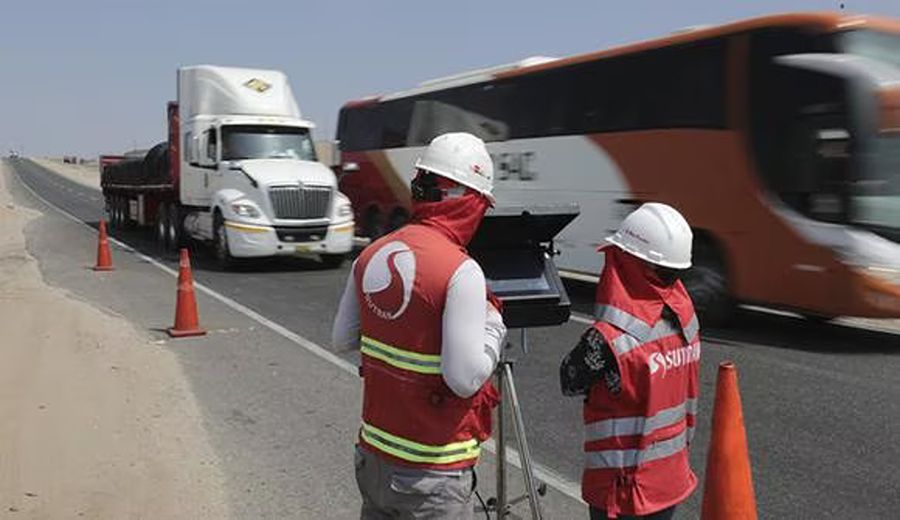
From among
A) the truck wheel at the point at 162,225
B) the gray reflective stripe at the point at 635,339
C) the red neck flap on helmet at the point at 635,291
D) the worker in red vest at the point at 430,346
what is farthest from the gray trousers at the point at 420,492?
the truck wheel at the point at 162,225

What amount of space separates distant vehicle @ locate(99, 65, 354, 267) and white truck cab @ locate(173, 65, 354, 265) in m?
0.02

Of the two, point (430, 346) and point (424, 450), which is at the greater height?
point (430, 346)

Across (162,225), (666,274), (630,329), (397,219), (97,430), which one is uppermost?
(666,274)

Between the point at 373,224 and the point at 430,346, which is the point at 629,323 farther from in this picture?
the point at 373,224

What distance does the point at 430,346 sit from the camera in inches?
96.6

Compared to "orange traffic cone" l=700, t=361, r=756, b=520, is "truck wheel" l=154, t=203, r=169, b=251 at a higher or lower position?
lower

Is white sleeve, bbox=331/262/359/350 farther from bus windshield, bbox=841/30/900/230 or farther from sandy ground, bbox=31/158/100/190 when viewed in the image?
sandy ground, bbox=31/158/100/190

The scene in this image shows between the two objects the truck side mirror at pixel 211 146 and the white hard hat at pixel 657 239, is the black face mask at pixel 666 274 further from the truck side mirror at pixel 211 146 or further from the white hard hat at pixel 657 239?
the truck side mirror at pixel 211 146

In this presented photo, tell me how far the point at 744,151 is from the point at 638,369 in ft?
26.0

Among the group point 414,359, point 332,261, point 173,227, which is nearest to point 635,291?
point 414,359

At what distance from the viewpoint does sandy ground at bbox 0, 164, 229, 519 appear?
4680 millimetres

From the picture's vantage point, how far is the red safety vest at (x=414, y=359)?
244 centimetres

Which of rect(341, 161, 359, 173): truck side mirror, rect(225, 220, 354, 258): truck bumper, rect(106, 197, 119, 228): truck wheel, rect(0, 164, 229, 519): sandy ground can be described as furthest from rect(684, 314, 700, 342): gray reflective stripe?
rect(106, 197, 119, 228): truck wheel

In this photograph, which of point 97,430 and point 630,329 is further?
point 97,430
